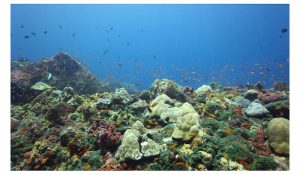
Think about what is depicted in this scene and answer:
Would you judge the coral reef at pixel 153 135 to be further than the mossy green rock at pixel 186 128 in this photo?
No

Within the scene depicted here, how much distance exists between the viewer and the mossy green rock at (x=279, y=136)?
8906mm

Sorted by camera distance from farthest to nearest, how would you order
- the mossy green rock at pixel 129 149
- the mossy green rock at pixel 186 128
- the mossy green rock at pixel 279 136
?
1. the mossy green rock at pixel 186 128
2. the mossy green rock at pixel 279 136
3. the mossy green rock at pixel 129 149

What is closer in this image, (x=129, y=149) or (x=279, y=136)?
(x=129, y=149)

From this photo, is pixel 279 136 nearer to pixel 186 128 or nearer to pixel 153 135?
pixel 186 128

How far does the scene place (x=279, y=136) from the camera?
920 centimetres

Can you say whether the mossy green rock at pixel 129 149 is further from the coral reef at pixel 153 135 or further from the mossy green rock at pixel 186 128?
the mossy green rock at pixel 186 128

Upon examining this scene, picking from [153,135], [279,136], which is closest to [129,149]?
[153,135]

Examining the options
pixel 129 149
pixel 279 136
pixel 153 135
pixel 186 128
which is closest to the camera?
pixel 129 149

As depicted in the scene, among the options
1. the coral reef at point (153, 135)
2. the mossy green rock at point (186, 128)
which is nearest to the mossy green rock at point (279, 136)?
the coral reef at point (153, 135)

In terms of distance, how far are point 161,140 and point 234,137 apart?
2851 mm

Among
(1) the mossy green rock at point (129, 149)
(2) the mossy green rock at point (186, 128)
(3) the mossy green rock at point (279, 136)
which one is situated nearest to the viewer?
(1) the mossy green rock at point (129, 149)

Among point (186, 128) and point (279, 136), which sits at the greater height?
point (186, 128)

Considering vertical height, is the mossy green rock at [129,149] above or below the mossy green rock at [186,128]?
below

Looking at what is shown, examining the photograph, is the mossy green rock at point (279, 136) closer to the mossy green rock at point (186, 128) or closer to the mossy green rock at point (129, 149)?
the mossy green rock at point (186, 128)
